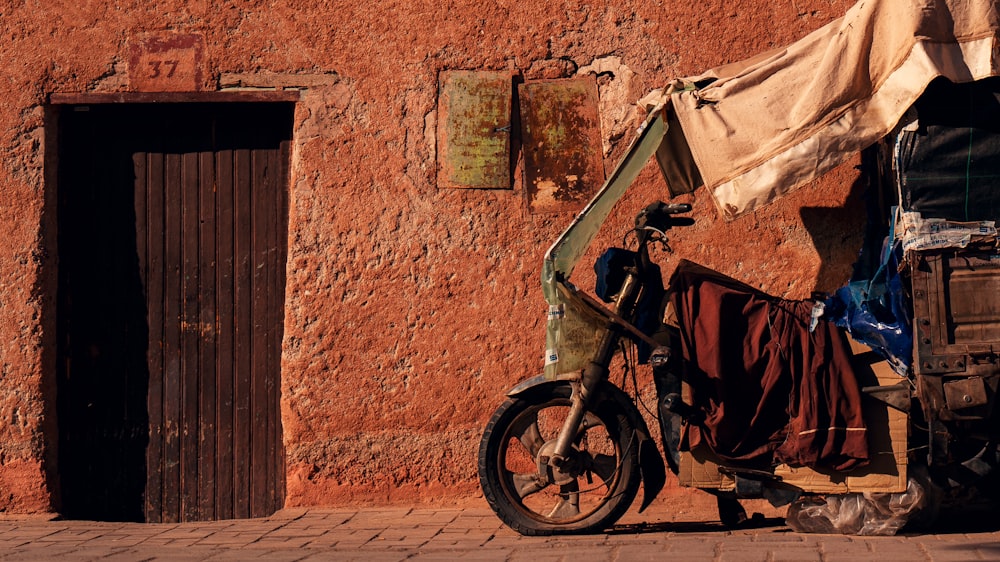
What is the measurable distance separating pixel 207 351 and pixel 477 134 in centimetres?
187

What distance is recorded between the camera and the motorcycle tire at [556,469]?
196 inches

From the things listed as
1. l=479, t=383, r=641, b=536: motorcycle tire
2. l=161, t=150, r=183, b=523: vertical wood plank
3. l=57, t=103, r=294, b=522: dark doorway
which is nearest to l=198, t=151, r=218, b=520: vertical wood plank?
l=57, t=103, r=294, b=522: dark doorway

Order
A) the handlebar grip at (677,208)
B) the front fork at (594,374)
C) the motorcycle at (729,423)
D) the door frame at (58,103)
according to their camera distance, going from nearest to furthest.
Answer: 1. the motorcycle at (729,423)
2. the handlebar grip at (677,208)
3. the front fork at (594,374)
4. the door frame at (58,103)

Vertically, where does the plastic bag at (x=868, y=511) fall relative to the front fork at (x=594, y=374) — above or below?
below

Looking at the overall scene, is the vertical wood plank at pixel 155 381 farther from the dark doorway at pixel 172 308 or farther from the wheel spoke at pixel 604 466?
the wheel spoke at pixel 604 466

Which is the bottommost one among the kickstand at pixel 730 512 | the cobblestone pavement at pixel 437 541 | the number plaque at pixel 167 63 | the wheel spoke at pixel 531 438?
the cobblestone pavement at pixel 437 541

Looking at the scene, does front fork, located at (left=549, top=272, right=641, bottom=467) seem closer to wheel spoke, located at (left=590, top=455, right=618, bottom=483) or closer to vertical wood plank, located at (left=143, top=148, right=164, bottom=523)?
wheel spoke, located at (left=590, top=455, right=618, bottom=483)

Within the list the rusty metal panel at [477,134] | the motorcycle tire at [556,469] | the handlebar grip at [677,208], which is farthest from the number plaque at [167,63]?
the handlebar grip at [677,208]

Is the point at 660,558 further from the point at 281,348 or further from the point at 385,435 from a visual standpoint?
the point at 281,348

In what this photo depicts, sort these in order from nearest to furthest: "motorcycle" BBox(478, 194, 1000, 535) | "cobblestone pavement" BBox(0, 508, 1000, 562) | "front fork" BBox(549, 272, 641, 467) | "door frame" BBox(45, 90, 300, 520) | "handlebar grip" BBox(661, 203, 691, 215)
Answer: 1. "cobblestone pavement" BBox(0, 508, 1000, 562)
2. "motorcycle" BBox(478, 194, 1000, 535)
3. "handlebar grip" BBox(661, 203, 691, 215)
4. "front fork" BBox(549, 272, 641, 467)
5. "door frame" BBox(45, 90, 300, 520)

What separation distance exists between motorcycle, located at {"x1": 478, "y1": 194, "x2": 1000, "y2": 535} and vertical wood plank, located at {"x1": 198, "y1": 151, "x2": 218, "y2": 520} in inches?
75.4

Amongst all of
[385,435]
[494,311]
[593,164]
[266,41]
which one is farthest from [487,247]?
[266,41]

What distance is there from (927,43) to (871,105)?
0.32m

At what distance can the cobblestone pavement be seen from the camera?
4.43 metres
